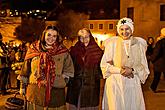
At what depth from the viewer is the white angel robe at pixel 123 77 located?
6145 millimetres

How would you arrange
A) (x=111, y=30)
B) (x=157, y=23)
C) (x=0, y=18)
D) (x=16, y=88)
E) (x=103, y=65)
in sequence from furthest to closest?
1. (x=111, y=30)
2. (x=0, y=18)
3. (x=157, y=23)
4. (x=16, y=88)
5. (x=103, y=65)

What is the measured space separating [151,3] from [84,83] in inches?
716

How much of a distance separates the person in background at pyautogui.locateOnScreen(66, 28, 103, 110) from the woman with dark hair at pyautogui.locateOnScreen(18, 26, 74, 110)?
725 mm

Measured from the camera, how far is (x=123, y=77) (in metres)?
6.14

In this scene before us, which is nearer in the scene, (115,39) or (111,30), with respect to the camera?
(115,39)

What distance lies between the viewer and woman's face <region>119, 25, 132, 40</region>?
240 inches

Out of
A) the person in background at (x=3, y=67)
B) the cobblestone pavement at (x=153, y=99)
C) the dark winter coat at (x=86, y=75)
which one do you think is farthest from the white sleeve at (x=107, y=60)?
the person in background at (x=3, y=67)

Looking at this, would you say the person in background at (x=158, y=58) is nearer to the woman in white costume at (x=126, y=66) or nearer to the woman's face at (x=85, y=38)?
the woman's face at (x=85, y=38)

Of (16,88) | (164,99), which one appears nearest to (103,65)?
(164,99)

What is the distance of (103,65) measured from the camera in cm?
623

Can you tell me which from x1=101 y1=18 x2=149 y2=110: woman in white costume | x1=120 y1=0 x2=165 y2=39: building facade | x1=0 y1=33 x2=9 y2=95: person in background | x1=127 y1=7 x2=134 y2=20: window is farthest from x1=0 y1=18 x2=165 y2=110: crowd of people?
x1=127 y1=7 x2=134 y2=20: window

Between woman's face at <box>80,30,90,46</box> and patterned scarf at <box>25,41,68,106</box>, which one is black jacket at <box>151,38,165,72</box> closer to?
woman's face at <box>80,30,90,46</box>

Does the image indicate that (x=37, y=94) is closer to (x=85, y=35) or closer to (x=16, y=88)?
(x=85, y=35)

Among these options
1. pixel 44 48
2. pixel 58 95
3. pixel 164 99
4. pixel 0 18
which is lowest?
pixel 164 99
